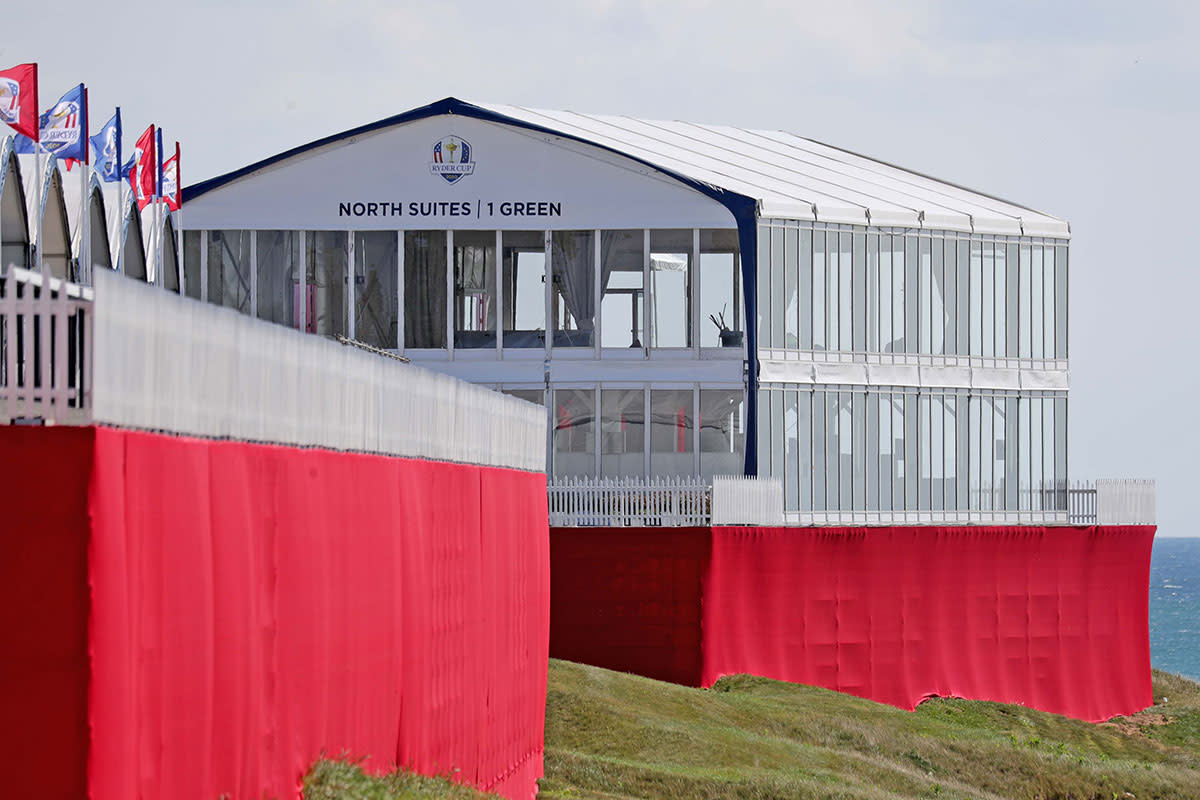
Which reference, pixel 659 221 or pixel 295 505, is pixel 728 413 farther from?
pixel 295 505

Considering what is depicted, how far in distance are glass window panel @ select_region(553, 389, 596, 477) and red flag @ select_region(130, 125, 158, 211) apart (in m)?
9.99

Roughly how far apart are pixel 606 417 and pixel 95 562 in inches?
1368

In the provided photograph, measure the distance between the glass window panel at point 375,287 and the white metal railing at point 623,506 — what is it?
6.76 meters

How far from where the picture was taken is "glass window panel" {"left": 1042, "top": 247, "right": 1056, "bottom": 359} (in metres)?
49.9

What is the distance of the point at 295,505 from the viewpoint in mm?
15992

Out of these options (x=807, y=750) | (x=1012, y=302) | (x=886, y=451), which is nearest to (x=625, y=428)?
(x=886, y=451)

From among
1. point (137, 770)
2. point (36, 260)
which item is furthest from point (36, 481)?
point (36, 260)

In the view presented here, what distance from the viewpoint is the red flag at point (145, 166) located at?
41.9 m

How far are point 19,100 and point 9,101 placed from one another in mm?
166

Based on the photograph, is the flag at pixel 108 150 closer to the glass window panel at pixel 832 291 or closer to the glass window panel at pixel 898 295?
the glass window panel at pixel 832 291

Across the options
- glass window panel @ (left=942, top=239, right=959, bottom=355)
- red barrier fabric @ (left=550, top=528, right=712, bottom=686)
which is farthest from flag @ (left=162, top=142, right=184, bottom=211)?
glass window panel @ (left=942, top=239, right=959, bottom=355)

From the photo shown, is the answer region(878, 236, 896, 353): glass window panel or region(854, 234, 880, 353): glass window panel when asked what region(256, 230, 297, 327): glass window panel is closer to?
region(854, 234, 880, 353): glass window panel

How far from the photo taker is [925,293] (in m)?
47.7

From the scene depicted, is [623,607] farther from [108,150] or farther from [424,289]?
[108,150]
